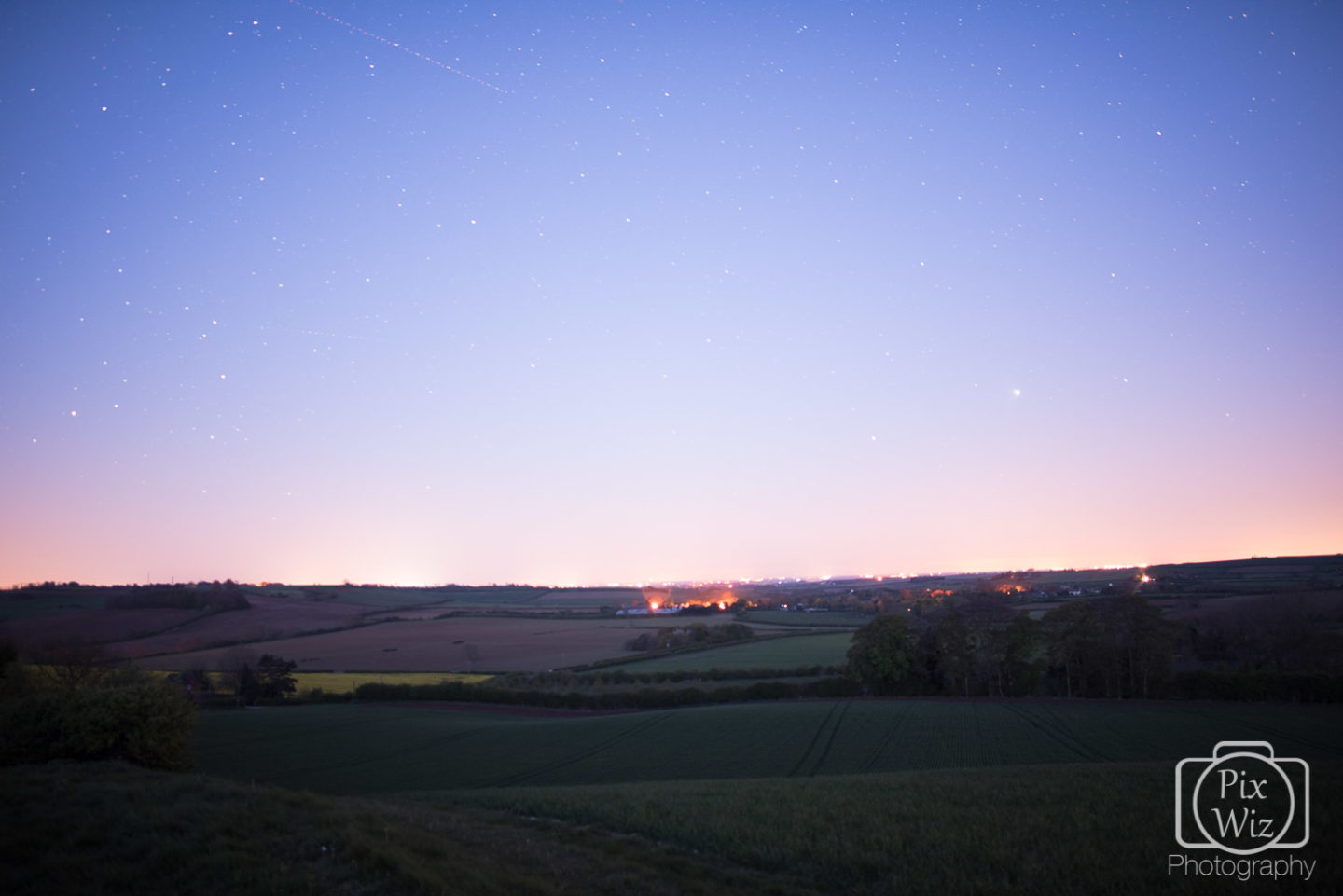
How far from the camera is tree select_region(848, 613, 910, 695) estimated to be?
5294cm

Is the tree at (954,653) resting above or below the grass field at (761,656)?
above

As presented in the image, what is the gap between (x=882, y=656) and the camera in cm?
5306

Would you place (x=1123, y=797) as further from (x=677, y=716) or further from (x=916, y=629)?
(x=916, y=629)

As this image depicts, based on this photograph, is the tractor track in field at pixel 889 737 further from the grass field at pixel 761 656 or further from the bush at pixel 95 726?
the bush at pixel 95 726

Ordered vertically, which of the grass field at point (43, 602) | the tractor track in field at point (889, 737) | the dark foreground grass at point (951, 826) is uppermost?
the dark foreground grass at point (951, 826)

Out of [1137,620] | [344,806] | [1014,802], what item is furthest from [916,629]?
[344,806]

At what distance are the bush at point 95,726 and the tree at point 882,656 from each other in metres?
46.7

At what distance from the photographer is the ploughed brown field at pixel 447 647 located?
2862 inches

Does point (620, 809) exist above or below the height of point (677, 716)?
above

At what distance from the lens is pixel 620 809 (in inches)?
671

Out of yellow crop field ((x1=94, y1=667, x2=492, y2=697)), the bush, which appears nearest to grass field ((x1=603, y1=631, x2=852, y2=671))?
yellow crop field ((x1=94, y1=667, x2=492, y2=697))

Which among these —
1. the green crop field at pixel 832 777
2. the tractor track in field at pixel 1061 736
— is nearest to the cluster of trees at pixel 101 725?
the green crop field at pixel 832 777

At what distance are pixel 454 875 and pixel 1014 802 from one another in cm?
1380

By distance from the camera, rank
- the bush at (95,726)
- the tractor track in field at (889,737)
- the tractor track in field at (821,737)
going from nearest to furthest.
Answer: the bush at (95,726) → the tractor track in field at (821,737) → the tractor track in field at (889,737)
